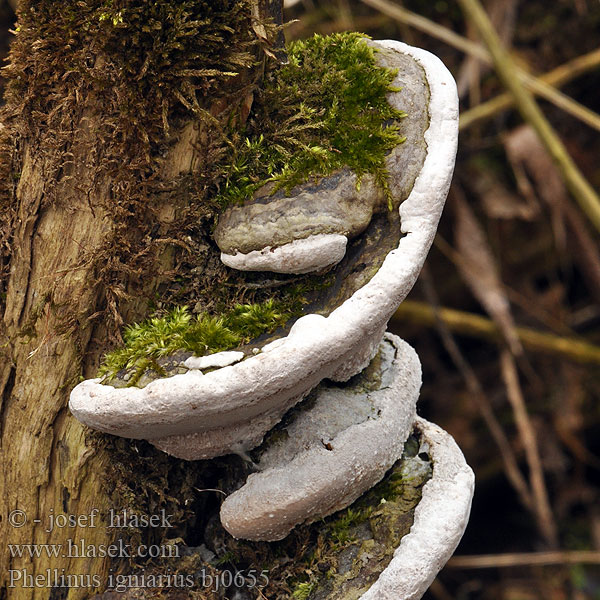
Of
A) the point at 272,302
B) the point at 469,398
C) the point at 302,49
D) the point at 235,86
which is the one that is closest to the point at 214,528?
the point at 272,302

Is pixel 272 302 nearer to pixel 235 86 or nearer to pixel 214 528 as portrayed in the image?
pixel 235 86

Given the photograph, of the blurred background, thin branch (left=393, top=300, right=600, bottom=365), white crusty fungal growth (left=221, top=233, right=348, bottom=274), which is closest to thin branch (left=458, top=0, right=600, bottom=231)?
the blurred background

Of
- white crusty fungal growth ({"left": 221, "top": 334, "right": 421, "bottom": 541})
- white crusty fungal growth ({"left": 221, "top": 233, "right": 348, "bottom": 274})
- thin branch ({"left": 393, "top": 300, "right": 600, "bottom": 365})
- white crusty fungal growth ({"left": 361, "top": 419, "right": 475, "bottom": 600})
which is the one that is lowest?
thin branch ({"left": 393, "top": 300, "right": 600, "bottom": 365})

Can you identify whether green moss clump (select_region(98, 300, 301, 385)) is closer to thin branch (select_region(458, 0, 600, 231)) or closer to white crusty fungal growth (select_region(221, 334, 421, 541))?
white crusty fungal growth (select_region(221, 334, 421, 541))

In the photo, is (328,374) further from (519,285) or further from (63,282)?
(519,285)

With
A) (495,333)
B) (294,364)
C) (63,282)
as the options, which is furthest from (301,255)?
(495,333)

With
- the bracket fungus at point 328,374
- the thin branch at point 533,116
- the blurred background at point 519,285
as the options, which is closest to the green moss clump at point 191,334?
the bracket fungus at point 328,374

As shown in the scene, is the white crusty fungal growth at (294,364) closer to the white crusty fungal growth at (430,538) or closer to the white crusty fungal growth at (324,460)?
the white crusty fungal growth at (324,460)
